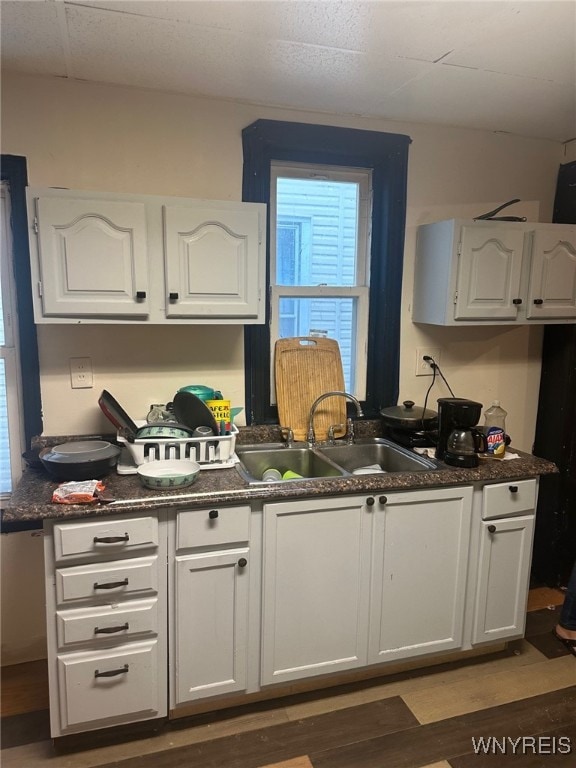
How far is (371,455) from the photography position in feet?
8.57

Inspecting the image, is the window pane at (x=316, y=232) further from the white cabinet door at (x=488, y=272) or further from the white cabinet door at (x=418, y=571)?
the white cabinet door at (x=418, y=571)

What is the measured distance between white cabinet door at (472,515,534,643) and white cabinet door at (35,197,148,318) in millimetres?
1724

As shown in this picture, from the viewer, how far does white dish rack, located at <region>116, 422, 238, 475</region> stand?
6.66ft

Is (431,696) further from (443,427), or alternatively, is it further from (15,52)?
(15,52)

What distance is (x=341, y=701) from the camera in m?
2.15

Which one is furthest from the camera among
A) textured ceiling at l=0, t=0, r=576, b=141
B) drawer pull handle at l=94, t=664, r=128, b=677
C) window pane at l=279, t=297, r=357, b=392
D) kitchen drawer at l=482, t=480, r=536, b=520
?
window pane at l=279, t=297, r=357, b=392

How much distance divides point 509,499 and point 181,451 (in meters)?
1.36

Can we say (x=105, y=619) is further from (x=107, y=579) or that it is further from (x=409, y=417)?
(x=409, y=417)

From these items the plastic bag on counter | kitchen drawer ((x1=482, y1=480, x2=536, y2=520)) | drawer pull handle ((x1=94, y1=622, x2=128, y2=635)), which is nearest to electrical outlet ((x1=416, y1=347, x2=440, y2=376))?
kitchen drawer ((x1=482, y1=480, x2=536, y2=520))

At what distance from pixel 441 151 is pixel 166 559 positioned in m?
2.26

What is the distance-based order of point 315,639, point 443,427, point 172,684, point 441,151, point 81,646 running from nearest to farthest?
point 81,646 < point 172,684 < point 315,639 < point 443,427 < point 441,151

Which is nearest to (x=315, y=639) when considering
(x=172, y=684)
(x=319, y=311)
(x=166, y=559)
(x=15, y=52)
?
(x=172, y=684)
